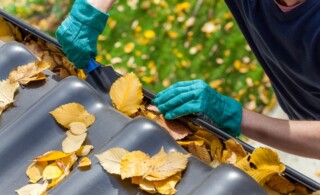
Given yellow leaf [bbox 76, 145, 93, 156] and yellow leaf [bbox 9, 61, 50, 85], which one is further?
yellow leaf [bbox 9, 61, 50, 85]

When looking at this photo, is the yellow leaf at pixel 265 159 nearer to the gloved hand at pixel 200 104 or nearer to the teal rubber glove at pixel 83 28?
the gloved hand at pixel 200 104

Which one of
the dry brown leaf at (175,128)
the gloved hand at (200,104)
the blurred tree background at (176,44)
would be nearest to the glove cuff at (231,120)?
the gloved hand at (200,104)

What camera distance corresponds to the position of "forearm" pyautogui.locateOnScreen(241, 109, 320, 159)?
1713 millimetres

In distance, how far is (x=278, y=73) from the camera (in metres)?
2.11

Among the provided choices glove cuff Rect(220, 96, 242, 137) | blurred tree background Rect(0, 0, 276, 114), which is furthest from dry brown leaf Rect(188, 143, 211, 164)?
blurred tree background Rect(0, 0, 276, 114)

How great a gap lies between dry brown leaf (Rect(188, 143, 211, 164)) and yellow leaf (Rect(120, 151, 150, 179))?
0.18m

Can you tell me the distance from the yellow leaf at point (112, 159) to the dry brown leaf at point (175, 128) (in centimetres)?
22

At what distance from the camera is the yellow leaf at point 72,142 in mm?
1384

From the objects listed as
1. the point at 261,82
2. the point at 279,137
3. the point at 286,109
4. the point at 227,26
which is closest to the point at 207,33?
the point at 227,26

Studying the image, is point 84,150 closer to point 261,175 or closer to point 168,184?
point 168,184

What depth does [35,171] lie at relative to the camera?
137 centimetres

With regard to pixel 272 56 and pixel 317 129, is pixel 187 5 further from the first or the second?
pixel 317 129

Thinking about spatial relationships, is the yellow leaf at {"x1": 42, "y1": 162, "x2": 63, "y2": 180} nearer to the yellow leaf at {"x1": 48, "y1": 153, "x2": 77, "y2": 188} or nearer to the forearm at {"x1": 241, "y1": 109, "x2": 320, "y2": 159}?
the yellow leaf at {"x1": 48, "y1": 153, "x2": 77, "y2": 188}

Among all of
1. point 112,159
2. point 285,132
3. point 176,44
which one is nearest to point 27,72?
point 112,159
